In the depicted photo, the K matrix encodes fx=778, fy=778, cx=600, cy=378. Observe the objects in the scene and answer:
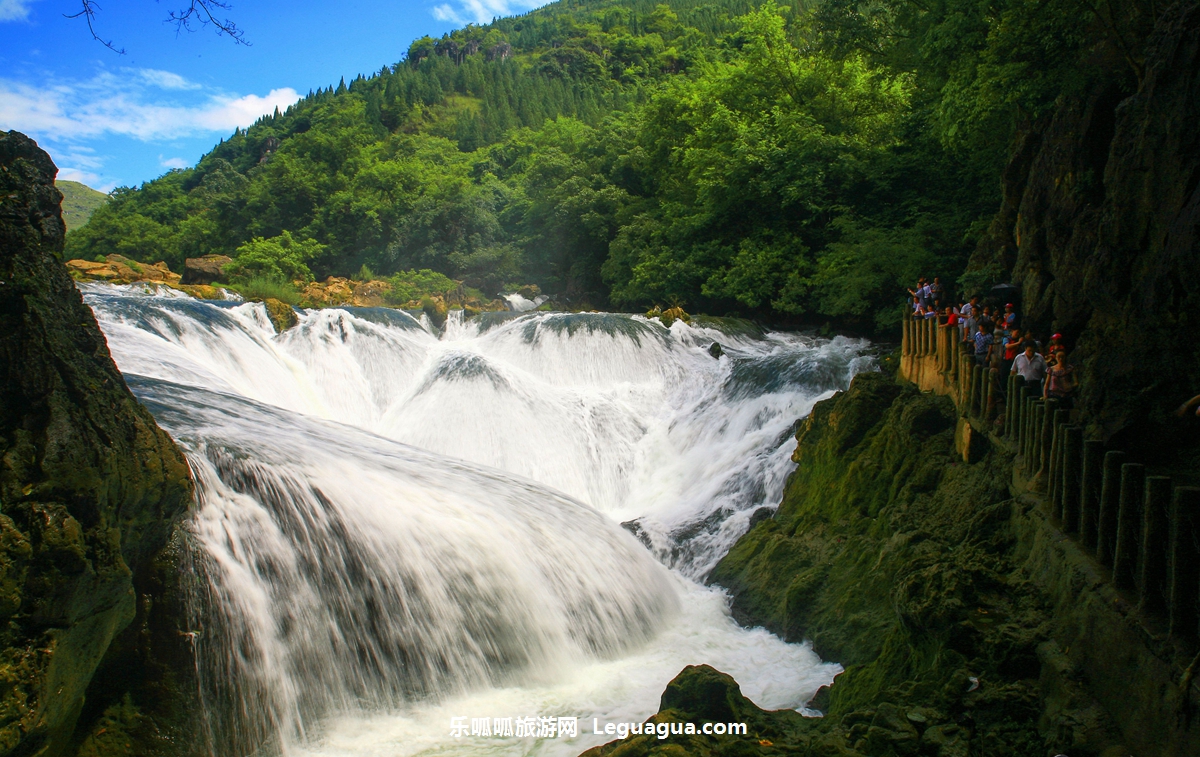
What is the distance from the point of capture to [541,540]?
26.6 feet

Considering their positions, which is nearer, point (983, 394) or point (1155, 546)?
point (1155, 546)

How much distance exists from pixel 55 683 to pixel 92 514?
35.7 inches

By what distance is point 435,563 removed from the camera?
693 centimetres

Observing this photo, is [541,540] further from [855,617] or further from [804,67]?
[804,67]

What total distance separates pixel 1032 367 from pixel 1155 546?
3888 millimetres

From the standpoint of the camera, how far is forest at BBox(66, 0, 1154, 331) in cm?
1244

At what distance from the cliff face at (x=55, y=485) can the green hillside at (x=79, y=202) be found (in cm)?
6384

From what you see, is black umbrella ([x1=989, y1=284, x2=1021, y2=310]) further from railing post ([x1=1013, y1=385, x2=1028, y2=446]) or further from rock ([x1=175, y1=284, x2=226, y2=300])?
rock ([x1=175, y1=284, x2=226, y2=300])

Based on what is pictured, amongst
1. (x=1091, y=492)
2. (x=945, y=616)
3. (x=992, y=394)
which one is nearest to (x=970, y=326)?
(x=992, y=394)

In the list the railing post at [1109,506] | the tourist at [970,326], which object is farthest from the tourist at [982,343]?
the railing post at [1109,506]

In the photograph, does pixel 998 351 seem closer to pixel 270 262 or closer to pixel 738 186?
pixel 738 186

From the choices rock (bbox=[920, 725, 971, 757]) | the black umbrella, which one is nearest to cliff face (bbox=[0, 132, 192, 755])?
rock (bbox=[920, 725, 971, 757])

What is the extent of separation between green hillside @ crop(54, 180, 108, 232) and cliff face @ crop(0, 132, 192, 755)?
209ft

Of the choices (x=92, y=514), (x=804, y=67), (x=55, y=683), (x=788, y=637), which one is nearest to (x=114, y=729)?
(x=55, y=683)
